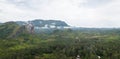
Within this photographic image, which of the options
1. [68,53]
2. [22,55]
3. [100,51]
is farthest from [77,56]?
[22,55]

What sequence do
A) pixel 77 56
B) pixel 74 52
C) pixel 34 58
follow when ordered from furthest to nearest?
pixel 74 52, pixel 77 56, pixel 34 58

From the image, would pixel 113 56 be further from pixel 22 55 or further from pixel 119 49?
pixel 22 55

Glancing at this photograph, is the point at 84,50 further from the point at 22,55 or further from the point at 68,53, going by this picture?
the point at 22,55

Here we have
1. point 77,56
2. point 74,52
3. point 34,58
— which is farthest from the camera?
point 74,52

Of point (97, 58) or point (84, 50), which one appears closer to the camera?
point (97, 58)

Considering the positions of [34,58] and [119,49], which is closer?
[34,58]

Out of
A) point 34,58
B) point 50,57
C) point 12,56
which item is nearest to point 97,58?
point 50,57

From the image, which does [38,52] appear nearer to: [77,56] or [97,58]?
[77,56]
